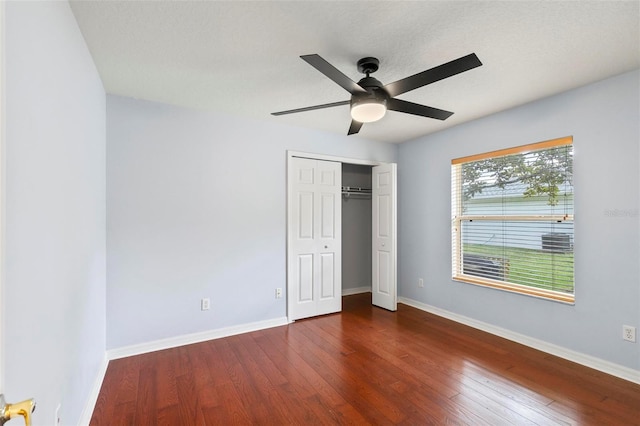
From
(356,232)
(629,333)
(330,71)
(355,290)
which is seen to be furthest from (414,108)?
(355,290)

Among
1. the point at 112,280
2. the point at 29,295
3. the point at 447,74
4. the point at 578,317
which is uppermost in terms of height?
the point at 447,74

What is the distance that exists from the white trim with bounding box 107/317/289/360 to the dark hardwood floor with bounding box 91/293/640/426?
8cm

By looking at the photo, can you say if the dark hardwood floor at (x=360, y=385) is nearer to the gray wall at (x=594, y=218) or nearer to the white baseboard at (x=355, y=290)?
the gray wall at (x=594, y=218)

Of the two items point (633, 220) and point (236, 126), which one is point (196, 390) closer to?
point (236, 126)

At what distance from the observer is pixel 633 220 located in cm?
249

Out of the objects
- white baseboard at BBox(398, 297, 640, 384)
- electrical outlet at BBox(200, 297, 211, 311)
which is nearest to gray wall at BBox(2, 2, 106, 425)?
electrical outlet at BBox(200, 297, 211, 311)

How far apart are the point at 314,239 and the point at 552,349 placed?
2.78 m

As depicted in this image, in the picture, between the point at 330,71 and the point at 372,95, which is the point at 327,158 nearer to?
the point at 372,95

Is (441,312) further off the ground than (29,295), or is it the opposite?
(29,295)

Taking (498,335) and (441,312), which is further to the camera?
(441,312)

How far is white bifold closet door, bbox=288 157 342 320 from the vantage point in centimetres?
390

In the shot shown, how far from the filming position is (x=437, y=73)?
1758 mm

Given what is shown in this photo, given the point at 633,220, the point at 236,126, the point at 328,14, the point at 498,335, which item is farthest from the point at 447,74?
the point at 498,335

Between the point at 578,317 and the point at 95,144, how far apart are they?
14.6 feet
